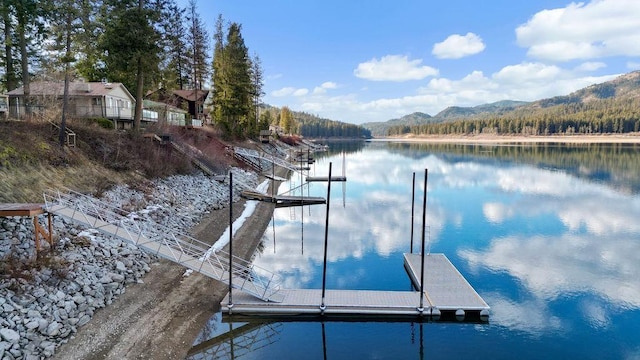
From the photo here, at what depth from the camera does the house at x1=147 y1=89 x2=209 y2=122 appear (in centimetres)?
5641

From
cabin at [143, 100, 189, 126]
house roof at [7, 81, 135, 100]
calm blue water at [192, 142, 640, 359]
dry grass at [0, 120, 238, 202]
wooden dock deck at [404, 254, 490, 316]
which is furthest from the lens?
cabin at [143, 100, 189, 126]

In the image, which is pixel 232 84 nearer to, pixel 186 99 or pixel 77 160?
pixel 186 99

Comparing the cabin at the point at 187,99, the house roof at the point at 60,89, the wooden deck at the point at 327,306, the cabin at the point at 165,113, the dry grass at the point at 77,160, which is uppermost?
the cabin at the point at 187,99

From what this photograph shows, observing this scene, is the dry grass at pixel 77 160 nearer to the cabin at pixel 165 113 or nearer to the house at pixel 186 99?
the cabin at pixel 165 113

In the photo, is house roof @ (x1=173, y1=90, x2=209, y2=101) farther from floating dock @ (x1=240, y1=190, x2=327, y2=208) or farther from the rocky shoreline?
the rocky shoreline

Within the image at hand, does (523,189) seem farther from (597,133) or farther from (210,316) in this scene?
(597,133)

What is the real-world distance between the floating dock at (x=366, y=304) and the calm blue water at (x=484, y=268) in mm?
432

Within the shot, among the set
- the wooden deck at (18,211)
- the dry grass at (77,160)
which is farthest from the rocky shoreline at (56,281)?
the dry grass at (77,160)

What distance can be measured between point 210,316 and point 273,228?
49.0 feet

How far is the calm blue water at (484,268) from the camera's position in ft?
43.7

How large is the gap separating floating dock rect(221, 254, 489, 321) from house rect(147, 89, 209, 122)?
46743mm

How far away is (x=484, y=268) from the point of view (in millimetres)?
20562

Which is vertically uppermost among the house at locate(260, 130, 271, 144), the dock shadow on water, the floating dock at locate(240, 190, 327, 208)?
the house at locate(260, 130, 271, 144)

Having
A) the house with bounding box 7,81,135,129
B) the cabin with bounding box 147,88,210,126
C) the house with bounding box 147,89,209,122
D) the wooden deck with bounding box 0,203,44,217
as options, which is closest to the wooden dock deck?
the wooden deck with bounding box 0,203,44,217
